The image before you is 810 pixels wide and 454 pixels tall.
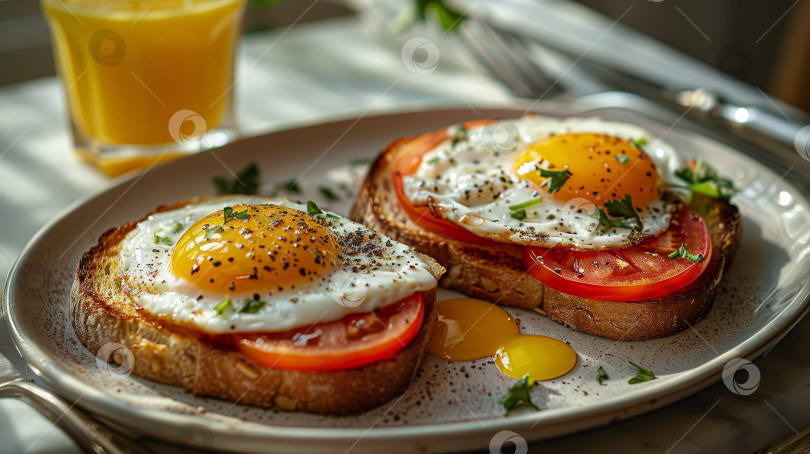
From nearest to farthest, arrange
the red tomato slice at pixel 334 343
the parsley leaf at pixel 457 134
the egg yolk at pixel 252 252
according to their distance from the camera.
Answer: the red tomato slice at pixel 334 343, the egg yolk at pixel 252 252, the parsley leaf at pixel 457 134

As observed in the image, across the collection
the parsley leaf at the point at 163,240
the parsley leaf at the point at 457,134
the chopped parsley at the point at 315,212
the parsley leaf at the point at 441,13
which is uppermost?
the parsley leaf at the point at 441,13

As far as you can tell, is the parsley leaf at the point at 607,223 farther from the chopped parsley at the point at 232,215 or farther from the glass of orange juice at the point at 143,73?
the glass of orange juice at the point at 143,73

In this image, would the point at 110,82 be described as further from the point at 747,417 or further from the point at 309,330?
the point at 747,417

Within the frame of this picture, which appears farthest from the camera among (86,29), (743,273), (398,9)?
(398,9)

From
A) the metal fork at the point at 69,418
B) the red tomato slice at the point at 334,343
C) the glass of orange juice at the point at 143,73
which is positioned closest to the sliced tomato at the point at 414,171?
the red tomato slice at the point at 334,343

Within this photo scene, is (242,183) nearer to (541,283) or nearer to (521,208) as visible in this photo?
(521,208)

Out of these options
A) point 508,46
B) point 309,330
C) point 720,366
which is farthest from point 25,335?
point 508,46
